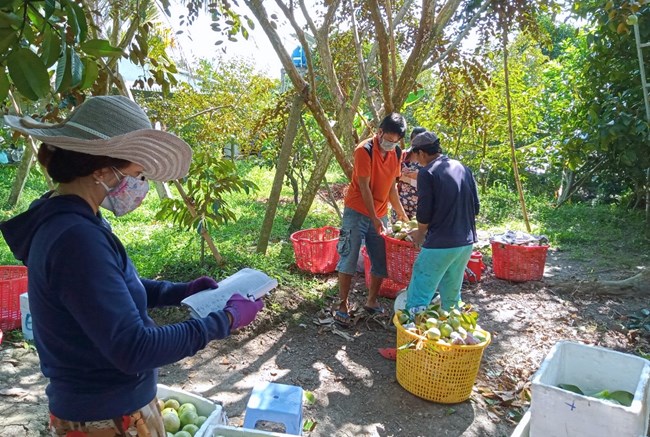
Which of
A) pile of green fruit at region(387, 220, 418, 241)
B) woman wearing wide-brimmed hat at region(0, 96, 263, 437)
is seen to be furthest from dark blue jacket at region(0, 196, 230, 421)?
pile of green fruit at region(387, 220, 418, 241)

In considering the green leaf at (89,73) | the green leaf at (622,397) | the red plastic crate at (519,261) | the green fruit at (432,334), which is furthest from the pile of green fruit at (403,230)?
the green leaf at (89,73)

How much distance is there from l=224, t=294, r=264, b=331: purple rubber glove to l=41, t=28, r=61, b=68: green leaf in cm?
87

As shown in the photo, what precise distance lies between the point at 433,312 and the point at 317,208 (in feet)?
19.5

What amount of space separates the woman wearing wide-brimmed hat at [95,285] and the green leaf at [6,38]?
0.74ft

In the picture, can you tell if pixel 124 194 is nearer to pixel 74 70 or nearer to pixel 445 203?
pixel 74 70

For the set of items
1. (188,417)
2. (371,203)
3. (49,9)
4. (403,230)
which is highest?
(49,9)

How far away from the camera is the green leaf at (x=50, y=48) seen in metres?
1.44

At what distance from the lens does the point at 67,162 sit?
138 cm

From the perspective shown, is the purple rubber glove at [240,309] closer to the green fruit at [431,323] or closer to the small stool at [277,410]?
the small stool at [277,410]

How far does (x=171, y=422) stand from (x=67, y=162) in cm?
136

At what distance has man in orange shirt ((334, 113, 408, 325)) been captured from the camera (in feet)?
13.4

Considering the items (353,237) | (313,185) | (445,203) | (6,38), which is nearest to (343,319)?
(353,237)

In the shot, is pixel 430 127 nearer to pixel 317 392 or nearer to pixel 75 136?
pixel 317 392

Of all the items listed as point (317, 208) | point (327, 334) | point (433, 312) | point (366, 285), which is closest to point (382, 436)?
point (433, 312)
